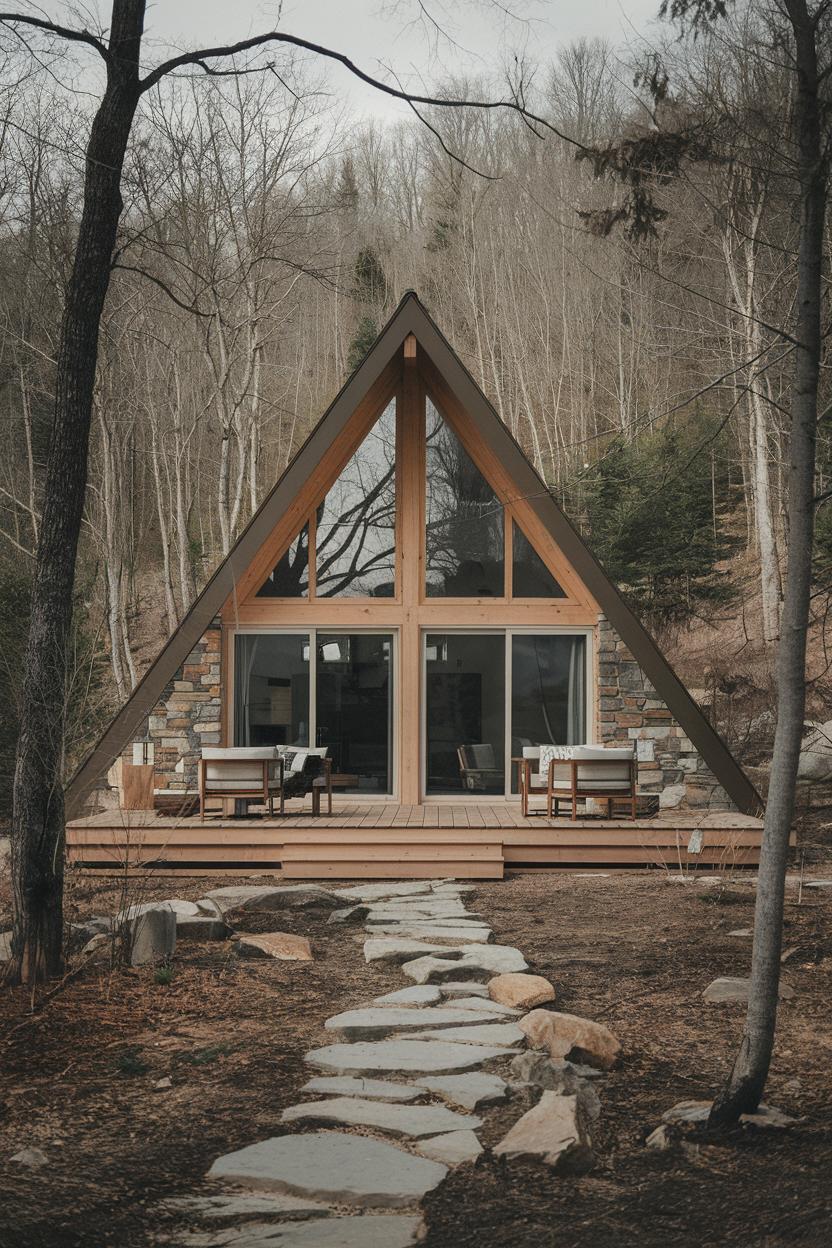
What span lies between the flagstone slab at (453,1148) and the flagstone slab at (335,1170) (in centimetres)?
6

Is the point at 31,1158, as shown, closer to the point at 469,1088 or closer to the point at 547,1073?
the point at 469,1088

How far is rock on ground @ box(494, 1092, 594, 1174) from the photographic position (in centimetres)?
369

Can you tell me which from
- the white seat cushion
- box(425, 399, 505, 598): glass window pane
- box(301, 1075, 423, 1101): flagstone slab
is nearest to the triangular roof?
the white seat cushion

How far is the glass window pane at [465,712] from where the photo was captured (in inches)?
495

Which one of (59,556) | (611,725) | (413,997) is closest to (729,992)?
(413,997)

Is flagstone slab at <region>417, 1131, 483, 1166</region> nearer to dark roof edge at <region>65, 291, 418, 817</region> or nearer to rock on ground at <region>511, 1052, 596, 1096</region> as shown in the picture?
rock on ground at <region>511, 1052, 596, 1096</region>

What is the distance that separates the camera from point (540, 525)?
490 inches

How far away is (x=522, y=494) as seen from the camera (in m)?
11.8

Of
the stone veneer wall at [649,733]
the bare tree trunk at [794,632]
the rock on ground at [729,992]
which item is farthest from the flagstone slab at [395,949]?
the stone veneer wall at [649,733]

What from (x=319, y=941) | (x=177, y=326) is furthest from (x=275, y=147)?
(x=319, y=941)

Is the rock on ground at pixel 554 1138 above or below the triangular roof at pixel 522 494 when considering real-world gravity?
below

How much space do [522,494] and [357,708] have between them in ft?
9.47

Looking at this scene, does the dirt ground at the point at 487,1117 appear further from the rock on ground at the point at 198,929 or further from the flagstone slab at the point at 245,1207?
the rock on ground at the point at 198,929

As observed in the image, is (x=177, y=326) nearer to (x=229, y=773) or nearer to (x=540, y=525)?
(x=540, y=525)
